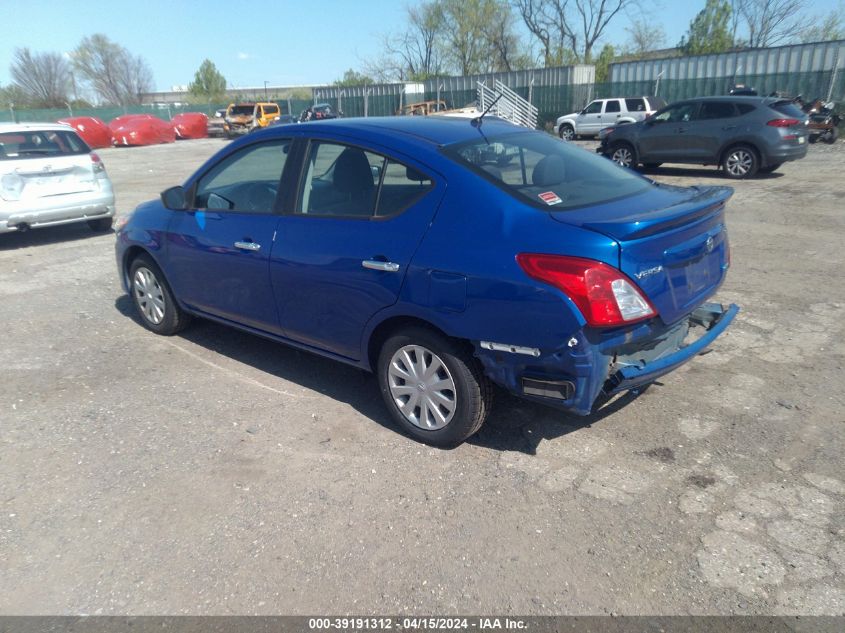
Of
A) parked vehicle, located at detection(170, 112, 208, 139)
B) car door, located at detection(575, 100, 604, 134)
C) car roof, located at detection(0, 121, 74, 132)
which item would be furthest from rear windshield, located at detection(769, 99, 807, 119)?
parked vehicle, located at detection(170, 112, 208, 139)

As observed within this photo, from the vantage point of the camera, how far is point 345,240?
374cm

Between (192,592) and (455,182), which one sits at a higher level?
(455,182)

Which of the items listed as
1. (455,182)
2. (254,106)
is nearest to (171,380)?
(455,182)

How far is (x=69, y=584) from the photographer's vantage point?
9.06ft

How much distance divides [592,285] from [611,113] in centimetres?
2412

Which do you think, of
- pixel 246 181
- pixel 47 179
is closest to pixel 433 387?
pixel 246 181

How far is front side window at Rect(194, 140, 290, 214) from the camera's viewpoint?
432cm

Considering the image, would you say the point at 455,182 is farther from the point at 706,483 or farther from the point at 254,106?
the point at 254,106

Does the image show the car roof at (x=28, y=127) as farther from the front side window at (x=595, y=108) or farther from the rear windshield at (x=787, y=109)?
the front side window at (x=595, y=108)

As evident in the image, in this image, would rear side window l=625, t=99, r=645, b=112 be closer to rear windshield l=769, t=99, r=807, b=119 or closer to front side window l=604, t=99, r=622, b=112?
front side window l=604, t=99, r=622, b=112

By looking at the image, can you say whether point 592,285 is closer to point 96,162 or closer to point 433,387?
point 433,387

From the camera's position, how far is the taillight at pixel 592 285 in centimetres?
292

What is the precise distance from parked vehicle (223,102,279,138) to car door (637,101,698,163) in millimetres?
26071

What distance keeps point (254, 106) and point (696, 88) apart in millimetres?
23720
